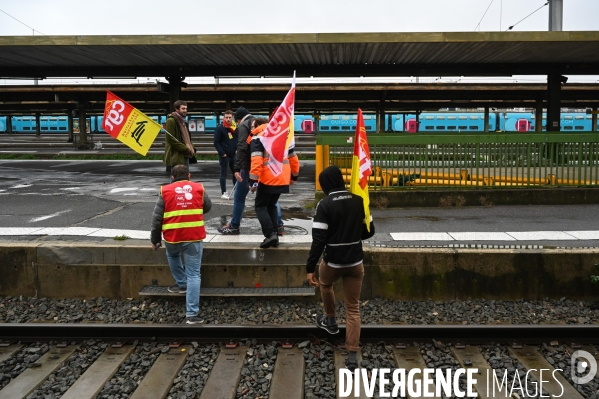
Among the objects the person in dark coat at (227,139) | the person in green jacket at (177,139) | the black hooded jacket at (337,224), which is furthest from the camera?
the person in dark coat at (227,139)

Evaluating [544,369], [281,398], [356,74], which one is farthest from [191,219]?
[356,74]

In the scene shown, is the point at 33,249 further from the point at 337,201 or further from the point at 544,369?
the point at 544,369

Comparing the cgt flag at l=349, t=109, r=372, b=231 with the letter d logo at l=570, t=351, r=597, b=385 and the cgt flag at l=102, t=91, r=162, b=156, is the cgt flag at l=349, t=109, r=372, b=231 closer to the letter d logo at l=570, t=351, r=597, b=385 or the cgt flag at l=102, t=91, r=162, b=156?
the letter d logo at l=570, t=351, r=597, b=385

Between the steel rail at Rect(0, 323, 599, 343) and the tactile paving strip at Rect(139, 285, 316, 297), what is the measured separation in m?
1.04

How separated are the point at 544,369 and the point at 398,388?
5.17 ft

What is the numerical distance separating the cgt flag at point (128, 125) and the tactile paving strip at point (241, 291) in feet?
6.28

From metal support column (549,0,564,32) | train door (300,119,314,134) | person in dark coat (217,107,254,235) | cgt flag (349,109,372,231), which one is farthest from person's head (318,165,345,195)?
train door (300,119,314,134)

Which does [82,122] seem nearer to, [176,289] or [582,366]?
[176,289]

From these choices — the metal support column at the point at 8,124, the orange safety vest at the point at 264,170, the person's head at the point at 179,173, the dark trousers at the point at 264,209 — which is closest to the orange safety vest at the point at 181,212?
the person's head at the point at 179,173

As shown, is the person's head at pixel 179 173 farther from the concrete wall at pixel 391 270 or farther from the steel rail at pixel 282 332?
the steel rail at pixel 282 332

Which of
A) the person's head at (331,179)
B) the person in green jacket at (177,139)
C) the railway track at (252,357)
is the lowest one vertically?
the railway track at (252,357)

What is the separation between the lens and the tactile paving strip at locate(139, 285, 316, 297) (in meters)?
7.57

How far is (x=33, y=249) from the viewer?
317 inches

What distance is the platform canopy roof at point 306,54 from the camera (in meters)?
16.8
